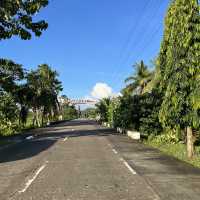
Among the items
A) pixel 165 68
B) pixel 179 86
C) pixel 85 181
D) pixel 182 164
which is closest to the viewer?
pixel 85 181

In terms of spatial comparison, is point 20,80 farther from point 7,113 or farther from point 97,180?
point 97,180

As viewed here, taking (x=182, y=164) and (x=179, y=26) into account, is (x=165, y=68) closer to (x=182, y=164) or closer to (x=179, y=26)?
(x=179, y=26)

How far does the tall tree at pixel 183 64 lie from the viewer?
683 inches

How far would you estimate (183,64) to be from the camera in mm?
17672

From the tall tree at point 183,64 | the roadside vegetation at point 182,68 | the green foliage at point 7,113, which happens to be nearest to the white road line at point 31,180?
the roadside vegetation at point 182,68

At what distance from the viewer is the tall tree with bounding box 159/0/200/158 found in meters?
17.4

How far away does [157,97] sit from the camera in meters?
34.5

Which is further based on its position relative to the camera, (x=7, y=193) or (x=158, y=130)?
(x=158, y=130)

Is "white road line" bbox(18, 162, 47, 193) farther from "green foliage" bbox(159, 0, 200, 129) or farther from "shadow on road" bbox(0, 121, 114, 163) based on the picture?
"green foliage" bbox(159, 0, 200, 129)

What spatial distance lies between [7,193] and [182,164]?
8.10 metres

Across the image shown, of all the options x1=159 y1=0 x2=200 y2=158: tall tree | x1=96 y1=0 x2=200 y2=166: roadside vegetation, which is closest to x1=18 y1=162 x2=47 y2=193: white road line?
x1=96 y1=0 x2=200 y2=166: roadside vegetation

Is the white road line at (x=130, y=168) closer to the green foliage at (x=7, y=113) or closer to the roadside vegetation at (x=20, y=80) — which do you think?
the roadside vegetation at (x=20, y=80)

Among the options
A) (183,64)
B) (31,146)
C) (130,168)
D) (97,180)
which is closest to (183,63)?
(183,64)

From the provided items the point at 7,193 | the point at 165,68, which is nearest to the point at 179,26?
the point at 165,68
